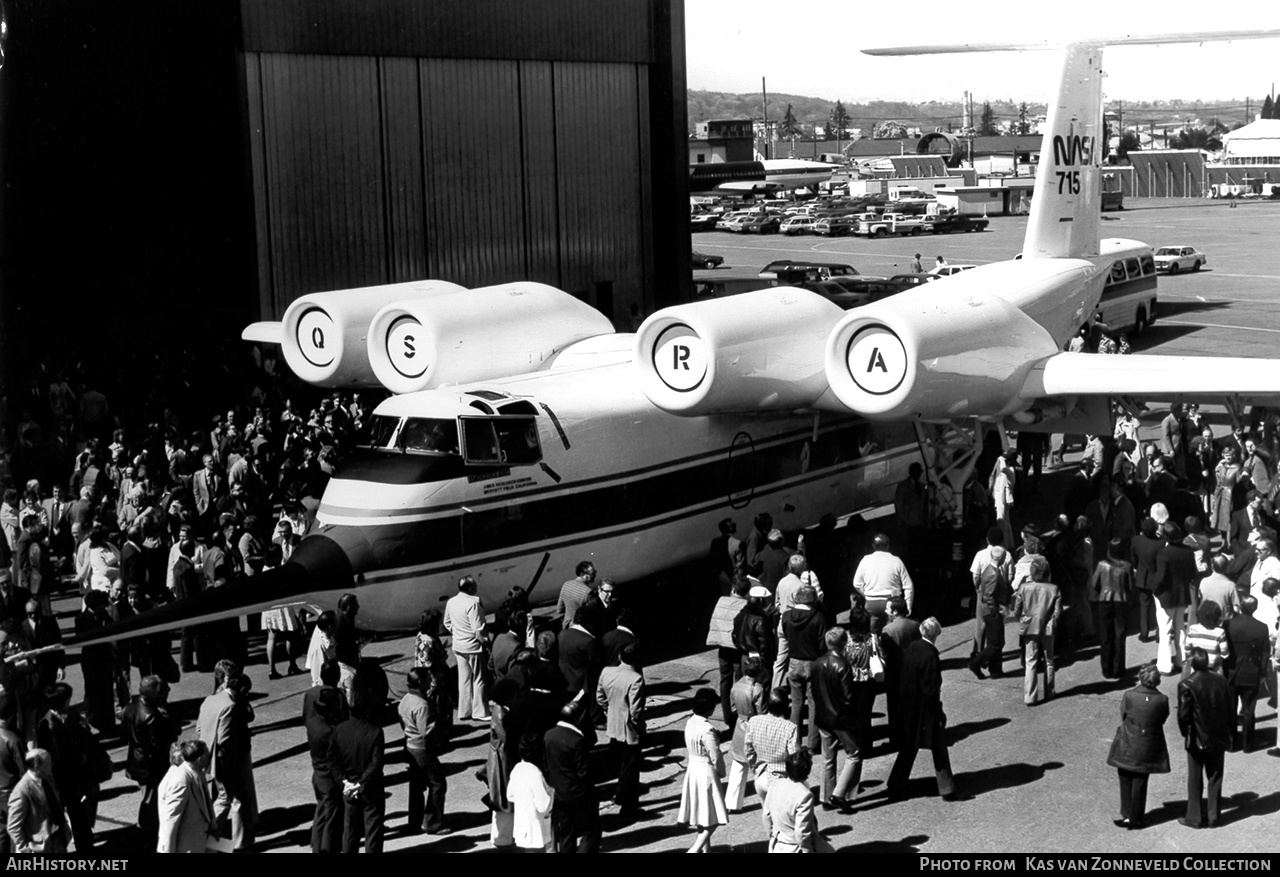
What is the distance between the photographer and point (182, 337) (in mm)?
27734

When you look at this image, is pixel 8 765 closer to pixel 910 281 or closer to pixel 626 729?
pixel 626 729

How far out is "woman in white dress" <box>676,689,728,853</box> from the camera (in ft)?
30.7

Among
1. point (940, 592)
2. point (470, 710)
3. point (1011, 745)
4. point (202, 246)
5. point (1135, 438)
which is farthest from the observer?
point (202, 246)

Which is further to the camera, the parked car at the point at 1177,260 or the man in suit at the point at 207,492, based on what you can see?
the parked car at the point at 1177,260

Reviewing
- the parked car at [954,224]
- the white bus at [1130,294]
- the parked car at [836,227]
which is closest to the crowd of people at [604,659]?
the white bus at [1130,294]

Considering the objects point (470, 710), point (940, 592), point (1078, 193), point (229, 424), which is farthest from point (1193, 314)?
point (470, 710)

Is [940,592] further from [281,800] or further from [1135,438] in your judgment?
[281,800]

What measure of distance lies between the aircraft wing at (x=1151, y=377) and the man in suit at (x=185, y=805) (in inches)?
402

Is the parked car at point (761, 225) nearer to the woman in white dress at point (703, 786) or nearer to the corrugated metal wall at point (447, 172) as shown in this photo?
the corrugated metal wall at point (447, 172)

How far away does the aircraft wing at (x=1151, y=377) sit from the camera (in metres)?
15.0

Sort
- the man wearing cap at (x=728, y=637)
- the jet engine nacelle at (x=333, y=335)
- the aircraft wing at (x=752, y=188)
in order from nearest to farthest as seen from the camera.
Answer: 1. the man wearing cap at (x=728, y=637)
2. the jet engine nacelle at (x=333, y=335)
3. the aircraft wing at (x=752, y=188)

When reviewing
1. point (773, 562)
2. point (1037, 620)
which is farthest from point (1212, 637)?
point (773, 562)

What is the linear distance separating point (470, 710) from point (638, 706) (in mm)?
2584

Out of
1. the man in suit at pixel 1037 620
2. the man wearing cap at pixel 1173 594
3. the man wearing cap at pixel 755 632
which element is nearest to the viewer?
the man wearing cap at pixel 755 632
